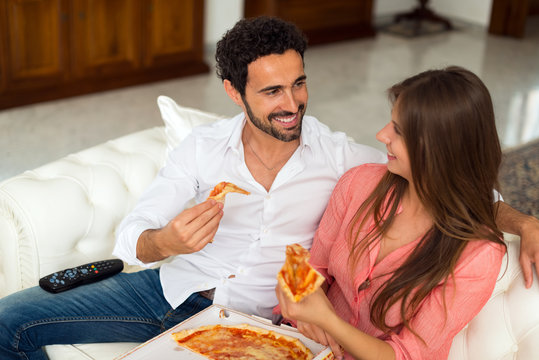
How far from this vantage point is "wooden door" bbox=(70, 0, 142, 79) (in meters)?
4.57

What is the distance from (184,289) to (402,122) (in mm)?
787

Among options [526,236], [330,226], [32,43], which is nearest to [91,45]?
[32,43]

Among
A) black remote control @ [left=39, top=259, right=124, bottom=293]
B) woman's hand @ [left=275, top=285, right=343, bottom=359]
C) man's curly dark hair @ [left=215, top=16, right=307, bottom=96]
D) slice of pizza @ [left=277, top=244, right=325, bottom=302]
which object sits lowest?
black remote control @ [left=39, top=259, right=124, bottom=293]

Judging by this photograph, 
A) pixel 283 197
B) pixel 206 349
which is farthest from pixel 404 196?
pixel 206 349

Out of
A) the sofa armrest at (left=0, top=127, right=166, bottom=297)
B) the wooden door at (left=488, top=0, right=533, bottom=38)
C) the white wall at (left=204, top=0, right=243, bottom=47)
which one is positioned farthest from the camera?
the wooden door at (left=488, top=0, right=533, bottom=38)

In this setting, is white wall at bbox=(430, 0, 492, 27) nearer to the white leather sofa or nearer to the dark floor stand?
the dark floor stand

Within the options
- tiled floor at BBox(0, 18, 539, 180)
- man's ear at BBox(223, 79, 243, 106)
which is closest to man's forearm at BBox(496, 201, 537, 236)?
man's ear at BBox(223, 79, 243, 106)

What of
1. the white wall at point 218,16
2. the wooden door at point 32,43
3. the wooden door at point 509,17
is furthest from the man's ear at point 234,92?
the wooden door at point 509,17

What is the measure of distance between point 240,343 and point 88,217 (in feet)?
2.33

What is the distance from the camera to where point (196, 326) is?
1606mm

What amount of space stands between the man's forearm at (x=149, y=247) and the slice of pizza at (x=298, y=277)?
0.42 m

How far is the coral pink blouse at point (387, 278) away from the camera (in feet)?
4.72

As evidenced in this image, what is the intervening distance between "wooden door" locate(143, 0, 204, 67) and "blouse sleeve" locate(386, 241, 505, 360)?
3.87 metres

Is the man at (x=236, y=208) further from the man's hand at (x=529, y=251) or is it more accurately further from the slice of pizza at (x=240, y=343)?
the man's hand at (x=529, y=251)
